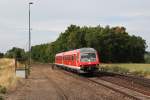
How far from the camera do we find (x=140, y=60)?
373 ft

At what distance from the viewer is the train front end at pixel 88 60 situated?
41125 mm

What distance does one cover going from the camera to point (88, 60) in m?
41.5

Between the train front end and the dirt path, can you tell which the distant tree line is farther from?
the dirt path

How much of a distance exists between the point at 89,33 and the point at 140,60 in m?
17.1

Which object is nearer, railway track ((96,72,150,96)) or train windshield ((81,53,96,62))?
railway track ((96,72,150,96))

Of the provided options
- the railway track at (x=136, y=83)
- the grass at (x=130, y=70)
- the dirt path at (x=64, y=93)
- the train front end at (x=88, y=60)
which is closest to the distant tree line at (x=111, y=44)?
the grass at (x=130, y=70)

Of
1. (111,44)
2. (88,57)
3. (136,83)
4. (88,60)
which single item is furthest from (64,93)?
(111,44)

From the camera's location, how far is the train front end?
41.1 metres

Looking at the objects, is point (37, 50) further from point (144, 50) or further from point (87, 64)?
point (87, 64)

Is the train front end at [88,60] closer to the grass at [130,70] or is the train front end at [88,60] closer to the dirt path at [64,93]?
the grass at [130,70]

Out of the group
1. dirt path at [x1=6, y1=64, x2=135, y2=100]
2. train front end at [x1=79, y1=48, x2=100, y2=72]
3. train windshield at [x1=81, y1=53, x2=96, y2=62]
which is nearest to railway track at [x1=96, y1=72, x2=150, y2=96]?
dirt path at [x1=6, y1=64, x2=135, y2=100]

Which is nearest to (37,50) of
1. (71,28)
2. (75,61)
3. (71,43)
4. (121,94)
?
(71,28)

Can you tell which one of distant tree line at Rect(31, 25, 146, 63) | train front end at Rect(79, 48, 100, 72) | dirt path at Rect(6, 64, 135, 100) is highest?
distant tree line at Rect(31, 25, 146, 63)

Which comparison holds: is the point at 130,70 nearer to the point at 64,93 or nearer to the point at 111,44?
the point at 64,93
